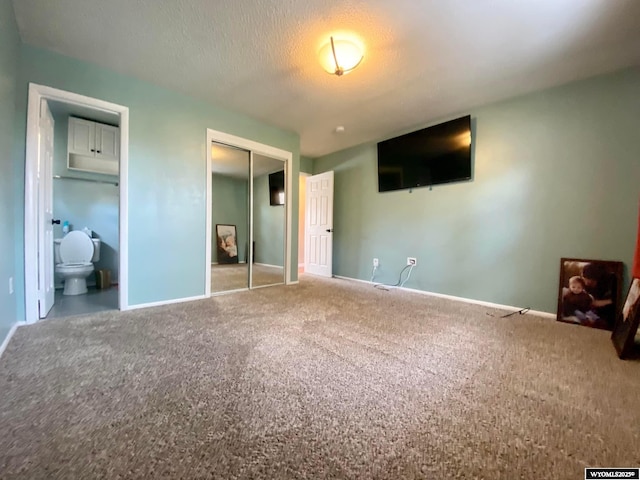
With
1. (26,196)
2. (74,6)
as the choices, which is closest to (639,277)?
(74,6)

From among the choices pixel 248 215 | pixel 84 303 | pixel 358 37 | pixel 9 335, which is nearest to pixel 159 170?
pixel 248 215

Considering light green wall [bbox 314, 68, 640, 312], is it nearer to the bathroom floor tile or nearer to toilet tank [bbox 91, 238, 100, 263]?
the bathroom floor tile

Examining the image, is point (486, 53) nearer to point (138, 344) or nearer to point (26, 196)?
point (138, 344)

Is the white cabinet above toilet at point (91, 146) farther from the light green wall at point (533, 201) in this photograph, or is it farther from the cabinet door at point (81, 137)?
the light green wall at point (533, 201)

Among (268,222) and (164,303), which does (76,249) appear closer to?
(164,303)

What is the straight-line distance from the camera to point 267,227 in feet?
14.2

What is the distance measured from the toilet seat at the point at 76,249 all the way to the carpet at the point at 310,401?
1.43 metres

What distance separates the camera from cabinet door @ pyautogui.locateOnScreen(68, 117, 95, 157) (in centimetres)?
333

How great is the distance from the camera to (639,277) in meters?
1.91

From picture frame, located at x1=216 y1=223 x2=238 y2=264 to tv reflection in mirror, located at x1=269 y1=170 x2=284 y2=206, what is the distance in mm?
825

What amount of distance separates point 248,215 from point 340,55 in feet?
7.78

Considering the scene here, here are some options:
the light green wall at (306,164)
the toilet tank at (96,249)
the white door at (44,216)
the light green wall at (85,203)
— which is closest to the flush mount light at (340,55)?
the white door at (44,216)

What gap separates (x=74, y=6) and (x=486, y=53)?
315 centimetres

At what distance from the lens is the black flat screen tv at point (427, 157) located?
127 inches
